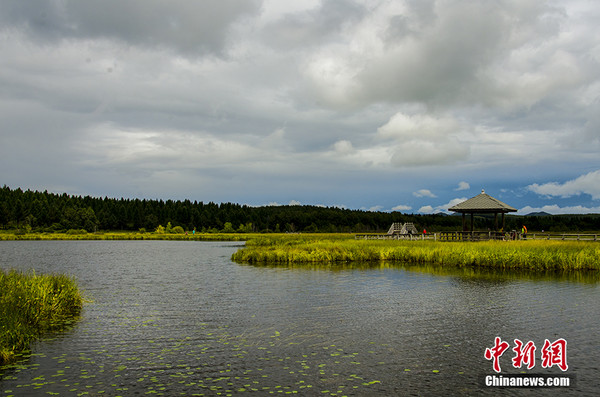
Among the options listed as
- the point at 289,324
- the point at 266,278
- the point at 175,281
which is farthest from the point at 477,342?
the point at 175,281

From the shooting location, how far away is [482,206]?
57.6m

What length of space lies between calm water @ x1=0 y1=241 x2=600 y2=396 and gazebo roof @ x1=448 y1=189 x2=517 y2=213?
27.5 m

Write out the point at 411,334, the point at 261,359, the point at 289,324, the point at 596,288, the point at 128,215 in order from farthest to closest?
A: the point at 128,215 → the point at 596,288 → the point at 289,324 → the point at 411,334 → the point at 261,359

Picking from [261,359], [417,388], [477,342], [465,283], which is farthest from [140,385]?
[465,283]

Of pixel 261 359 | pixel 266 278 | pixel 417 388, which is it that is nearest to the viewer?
pixel 417 388

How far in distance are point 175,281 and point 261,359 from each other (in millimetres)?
20340

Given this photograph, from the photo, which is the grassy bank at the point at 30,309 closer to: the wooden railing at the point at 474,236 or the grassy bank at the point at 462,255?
the grassy bank at the point at 462,255

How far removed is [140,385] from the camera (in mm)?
11609

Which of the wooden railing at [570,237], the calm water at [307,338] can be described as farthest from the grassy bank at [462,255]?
the calm water at [307,338]

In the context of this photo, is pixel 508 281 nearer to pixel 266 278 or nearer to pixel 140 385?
pixel 266 278

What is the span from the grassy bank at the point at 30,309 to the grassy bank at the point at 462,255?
2796 cm

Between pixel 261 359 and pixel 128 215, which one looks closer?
pixel 261 359

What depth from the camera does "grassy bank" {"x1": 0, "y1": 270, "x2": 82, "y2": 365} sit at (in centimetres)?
1407

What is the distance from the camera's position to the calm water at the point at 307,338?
463 inches
